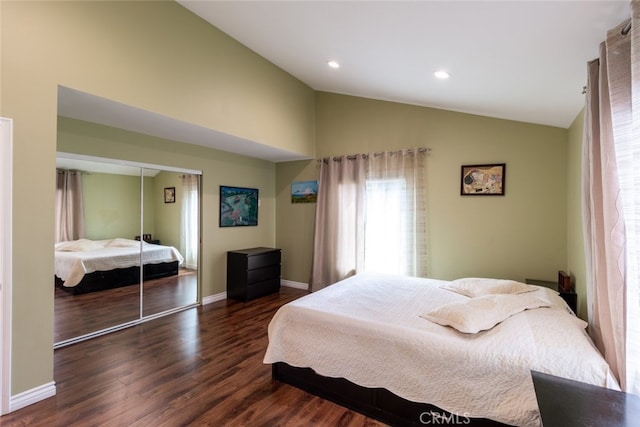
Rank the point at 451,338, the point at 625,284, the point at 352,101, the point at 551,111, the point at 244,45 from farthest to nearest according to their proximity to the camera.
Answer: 1. the point at 352,101
2. the point at 244,45
3. the point at 551,111
4. the point at 451,338
5. the point at 625,284

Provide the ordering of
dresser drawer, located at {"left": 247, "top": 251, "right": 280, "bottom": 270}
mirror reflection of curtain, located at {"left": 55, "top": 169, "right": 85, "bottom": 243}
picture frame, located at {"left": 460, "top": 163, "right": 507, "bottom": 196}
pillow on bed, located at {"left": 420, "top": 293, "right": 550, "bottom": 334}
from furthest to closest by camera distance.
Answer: dresser drawer, located at {"left": 247, "top": 251, "right": 280, "bottom": 270} → picture frame, located at {"left": 460, "top": 163, "right": 507, "bottom": 196} → mirror reflection of curtain, located at {"left": 55, "top": 169, "right": 85, "bottom": 243} → pillow on bed, located at {"left": 420, "top": 293, "right": 550, "bottom": 334}

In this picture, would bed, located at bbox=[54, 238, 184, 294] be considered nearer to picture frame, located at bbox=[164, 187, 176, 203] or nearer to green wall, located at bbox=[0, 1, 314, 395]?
picture frame, located at bbox=[164, 187, 176, 203]

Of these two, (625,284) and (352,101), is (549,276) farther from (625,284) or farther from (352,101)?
(352,101)

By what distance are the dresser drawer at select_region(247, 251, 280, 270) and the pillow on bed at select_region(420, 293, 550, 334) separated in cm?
289

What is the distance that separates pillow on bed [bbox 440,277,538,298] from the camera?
2.58 m

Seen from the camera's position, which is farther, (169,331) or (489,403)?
(169,331)

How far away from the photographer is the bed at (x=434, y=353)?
60.9 inches

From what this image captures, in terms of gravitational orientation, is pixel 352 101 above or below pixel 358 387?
above

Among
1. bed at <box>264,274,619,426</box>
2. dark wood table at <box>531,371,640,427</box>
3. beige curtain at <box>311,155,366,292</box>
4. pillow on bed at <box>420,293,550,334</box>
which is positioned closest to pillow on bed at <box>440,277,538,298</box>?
bed at <box>264,274,619,426</box>

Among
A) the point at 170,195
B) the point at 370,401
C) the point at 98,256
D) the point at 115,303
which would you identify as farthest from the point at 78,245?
the point at 370,401

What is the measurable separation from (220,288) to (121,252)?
1.49 meters

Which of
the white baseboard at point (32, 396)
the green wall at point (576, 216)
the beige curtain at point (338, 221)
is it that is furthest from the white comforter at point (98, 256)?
the green wall at point (576, 216)

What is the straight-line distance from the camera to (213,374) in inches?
97.0

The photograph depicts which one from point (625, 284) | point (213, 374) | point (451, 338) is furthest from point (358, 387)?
point (625, 284)
